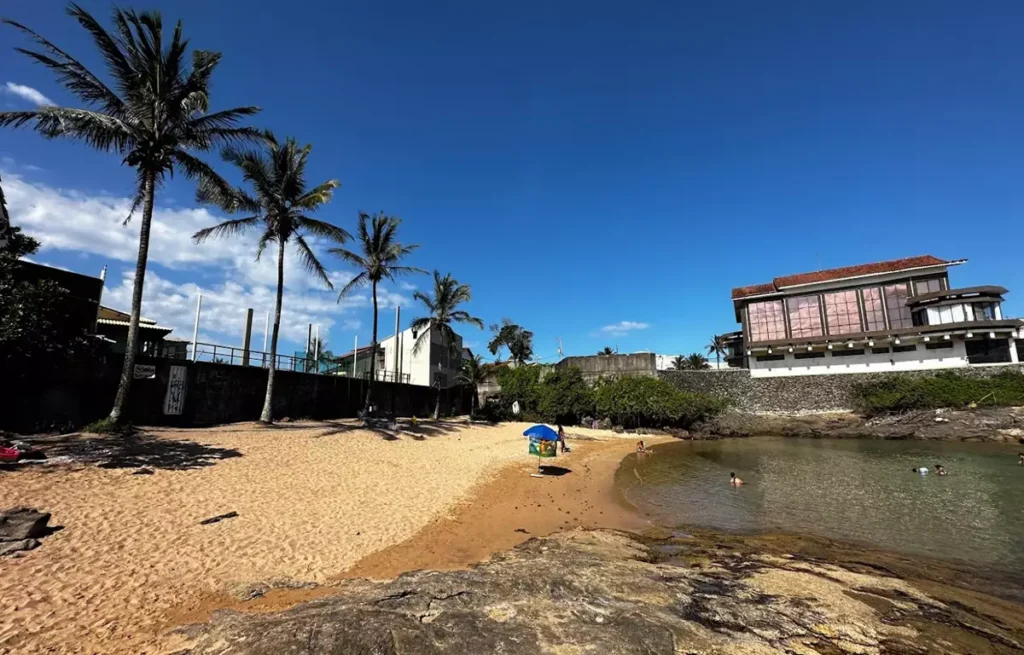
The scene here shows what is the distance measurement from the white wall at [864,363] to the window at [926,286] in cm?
517

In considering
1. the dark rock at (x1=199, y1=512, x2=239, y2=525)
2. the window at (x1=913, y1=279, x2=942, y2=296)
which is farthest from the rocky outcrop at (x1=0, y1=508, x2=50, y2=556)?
the window at (x1=913, y1=279, x2=942, y2=296)

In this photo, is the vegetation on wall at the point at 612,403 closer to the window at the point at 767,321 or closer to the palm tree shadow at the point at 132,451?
the window at the point at 767,321

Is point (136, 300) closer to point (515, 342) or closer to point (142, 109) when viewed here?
point (142, 109)

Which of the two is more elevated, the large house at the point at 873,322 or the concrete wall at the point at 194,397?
the large house at the point at 873,322

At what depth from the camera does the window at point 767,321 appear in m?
48.2

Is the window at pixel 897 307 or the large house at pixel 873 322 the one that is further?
the window at pixel 897 307

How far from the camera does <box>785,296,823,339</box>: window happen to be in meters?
46.8

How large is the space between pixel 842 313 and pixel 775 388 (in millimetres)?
10249

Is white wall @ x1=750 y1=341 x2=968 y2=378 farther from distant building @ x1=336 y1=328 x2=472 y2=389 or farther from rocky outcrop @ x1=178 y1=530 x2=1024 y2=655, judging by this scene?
rocky outcrop @ x1=178 y1=530 x2=1024 y2=655

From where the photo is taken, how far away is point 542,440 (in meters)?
19.3

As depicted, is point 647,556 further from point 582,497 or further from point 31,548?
point 31,548

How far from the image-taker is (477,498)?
49.0ft

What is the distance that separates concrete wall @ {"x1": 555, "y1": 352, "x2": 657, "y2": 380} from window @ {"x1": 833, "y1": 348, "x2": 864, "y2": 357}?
18097 mm

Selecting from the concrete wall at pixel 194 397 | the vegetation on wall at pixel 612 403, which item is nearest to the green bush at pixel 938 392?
the vegetation on wall at pixel 612 403
